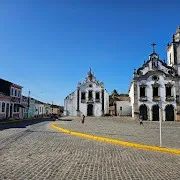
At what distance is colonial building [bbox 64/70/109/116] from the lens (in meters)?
59.4

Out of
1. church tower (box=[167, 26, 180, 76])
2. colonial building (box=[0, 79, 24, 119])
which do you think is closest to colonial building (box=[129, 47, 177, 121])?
church tower (box=[167, 26, 180, 76])

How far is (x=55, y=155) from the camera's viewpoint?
36.4ft

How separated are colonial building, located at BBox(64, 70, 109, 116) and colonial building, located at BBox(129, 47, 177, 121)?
10920 millimetres

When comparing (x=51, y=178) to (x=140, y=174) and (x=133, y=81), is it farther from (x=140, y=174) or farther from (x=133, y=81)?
(x=133, y=81)

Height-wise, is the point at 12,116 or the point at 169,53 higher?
the point at 169,53

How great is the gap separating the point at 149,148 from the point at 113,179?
6.41 metres

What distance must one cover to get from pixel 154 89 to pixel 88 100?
49.3 ft

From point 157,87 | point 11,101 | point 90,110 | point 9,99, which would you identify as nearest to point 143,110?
point 157,87

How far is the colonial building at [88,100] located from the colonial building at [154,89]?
10920 millimetres

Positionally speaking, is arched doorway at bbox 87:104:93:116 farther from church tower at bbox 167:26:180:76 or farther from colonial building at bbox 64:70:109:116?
church tower at bbox 167:26:180:76

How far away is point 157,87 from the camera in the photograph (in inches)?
1982

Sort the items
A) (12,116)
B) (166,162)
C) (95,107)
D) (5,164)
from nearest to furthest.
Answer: (5,164) → (166,162) → (12,116) → (95,107)

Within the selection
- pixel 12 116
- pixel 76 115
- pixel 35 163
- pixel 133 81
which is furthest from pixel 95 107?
pixel 35 163

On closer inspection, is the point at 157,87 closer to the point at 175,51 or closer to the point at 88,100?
the point at 175,51
